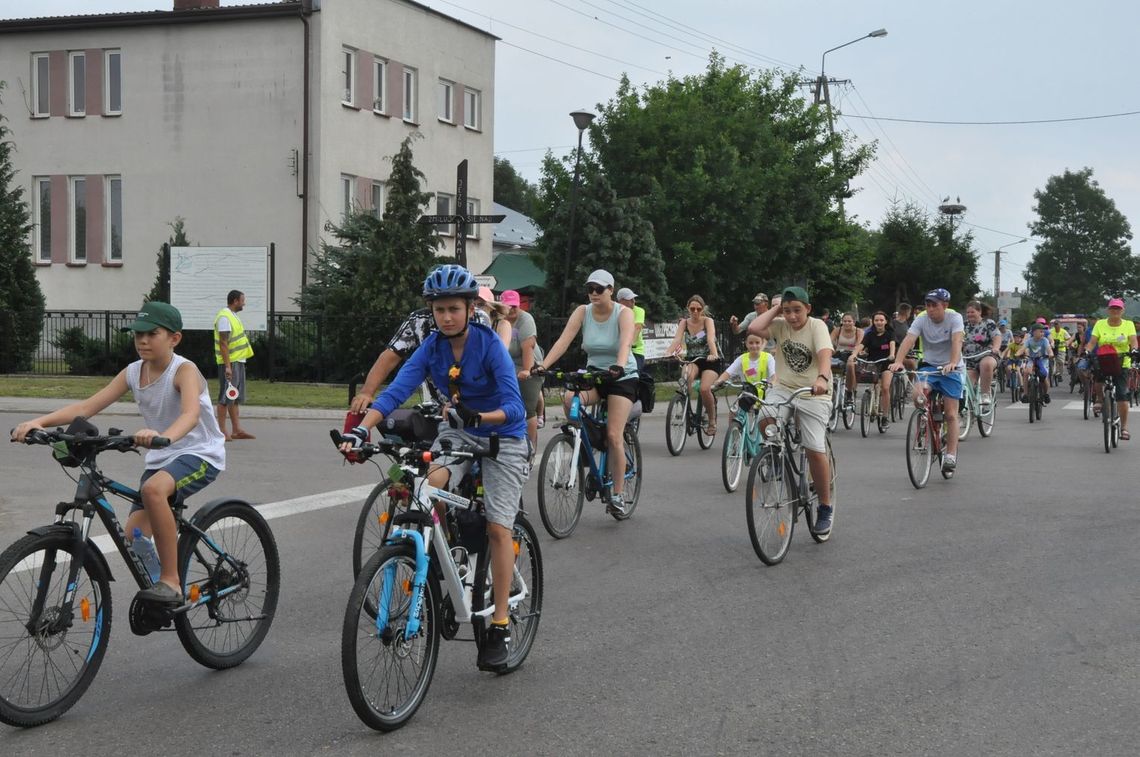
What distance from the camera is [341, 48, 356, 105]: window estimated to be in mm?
34469

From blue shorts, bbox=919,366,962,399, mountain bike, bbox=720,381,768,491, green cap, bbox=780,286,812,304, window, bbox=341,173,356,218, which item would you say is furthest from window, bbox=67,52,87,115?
green cap, bbox=780,286,812,304

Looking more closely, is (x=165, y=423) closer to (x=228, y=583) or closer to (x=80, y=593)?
(x=228, y=583)

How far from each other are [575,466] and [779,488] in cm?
148

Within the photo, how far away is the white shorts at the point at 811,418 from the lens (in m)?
8.75

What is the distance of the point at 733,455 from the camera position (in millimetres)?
11992

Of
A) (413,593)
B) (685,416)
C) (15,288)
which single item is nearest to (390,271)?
(15,288)

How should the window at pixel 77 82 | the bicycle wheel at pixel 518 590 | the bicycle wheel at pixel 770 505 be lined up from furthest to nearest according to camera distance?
1. the window at pixel 77 82
2. the bicycle wheel at pixel 770 505
3. the bicycle wheel at pixel 518 590

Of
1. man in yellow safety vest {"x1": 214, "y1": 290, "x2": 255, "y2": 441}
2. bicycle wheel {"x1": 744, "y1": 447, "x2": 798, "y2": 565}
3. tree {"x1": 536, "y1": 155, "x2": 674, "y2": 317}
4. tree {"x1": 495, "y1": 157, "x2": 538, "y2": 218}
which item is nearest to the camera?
bicycle wheel {"x1": 744, "y1": 447, "x2": 798, "y2": 565}

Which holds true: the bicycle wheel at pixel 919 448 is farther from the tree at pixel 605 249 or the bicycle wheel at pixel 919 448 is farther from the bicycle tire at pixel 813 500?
the tree at pixel 605 249

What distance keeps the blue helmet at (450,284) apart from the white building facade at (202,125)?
29437mm

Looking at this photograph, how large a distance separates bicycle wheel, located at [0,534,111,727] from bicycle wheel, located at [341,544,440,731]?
1.05m

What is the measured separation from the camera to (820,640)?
6312 millimetres

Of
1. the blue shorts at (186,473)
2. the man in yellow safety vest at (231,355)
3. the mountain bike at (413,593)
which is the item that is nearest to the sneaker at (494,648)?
the mountain bike at (413,593)

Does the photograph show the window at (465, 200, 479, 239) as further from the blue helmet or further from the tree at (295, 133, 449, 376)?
the blue helmet
